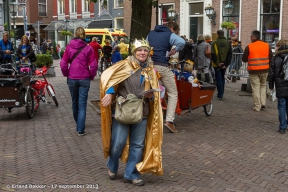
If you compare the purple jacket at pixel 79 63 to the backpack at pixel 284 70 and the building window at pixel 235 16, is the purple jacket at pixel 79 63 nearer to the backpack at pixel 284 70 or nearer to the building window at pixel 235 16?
the backpack at pixel 284 70

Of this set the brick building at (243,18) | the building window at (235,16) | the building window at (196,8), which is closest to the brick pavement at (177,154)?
the brick building at (243,18)

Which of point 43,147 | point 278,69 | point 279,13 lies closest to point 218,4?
point 279,13

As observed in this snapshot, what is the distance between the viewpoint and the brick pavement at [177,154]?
16.4ft

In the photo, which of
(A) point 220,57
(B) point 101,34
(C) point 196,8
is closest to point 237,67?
(A) point 220,57

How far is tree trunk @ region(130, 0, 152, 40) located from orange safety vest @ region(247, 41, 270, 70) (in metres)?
2.42

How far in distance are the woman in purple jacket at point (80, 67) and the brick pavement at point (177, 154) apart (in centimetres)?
65

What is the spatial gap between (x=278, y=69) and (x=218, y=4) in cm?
2175

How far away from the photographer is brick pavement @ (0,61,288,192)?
5.01 meters

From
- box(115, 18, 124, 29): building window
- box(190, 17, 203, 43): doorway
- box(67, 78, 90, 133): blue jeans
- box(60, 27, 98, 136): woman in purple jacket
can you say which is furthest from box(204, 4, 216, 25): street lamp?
box(67, 78, 90, 133): blue jeans

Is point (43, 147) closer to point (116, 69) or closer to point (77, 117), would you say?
point (77, 117)

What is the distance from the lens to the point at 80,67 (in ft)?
23.4

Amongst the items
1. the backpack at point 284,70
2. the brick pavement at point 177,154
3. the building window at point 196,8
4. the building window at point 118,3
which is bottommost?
the brick pavement at point 177,154

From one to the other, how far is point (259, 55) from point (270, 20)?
17280mm

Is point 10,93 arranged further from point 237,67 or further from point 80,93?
point 237,67
